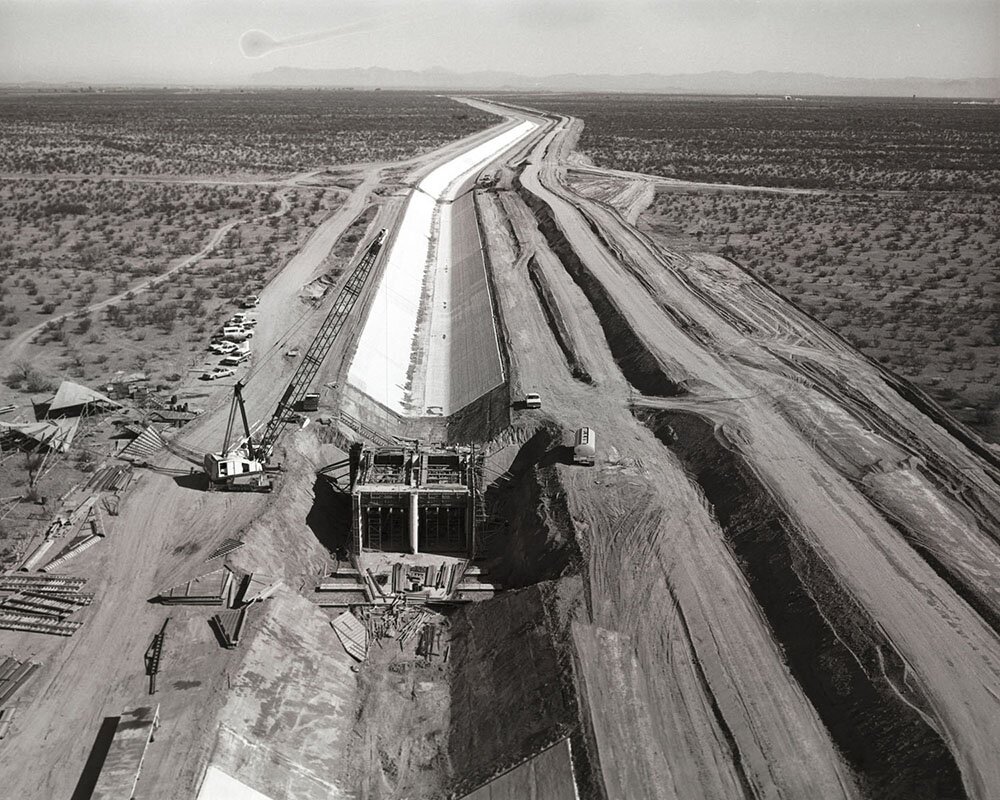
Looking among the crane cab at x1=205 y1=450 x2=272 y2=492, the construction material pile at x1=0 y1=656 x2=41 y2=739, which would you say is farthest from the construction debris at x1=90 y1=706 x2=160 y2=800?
the crane cab at x1=205 y1=450 x2=272 y2=492

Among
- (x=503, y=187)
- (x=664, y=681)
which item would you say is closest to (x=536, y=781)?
(x=664, y=681)

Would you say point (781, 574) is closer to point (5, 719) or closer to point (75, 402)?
point (5, 719)

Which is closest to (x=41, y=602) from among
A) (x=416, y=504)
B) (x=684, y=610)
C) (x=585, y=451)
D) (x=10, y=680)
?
(x=10, y=680)

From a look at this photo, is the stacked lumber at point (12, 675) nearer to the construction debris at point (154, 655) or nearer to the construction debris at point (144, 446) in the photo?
the construction debris at point (154, 655)

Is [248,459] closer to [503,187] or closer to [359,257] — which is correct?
[359,257]

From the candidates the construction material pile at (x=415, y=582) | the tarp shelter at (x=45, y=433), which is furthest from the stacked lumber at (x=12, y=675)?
the tarp shelter at (x=45, y=433)
